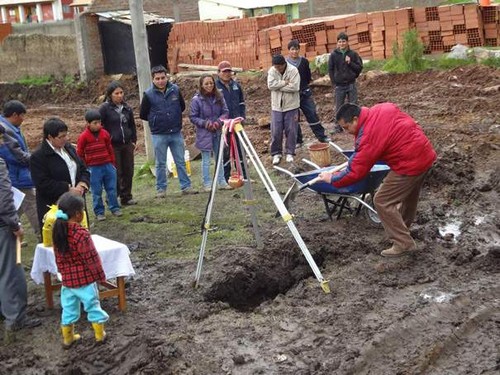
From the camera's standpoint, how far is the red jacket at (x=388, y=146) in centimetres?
766

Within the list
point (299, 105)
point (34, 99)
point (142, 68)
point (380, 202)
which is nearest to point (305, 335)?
point (380, 202)

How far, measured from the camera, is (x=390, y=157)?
307 inches

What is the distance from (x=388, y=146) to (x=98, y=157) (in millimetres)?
4171

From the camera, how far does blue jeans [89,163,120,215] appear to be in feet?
33.5

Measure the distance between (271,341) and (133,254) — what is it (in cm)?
316

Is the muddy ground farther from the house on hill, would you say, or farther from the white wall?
the house on hill

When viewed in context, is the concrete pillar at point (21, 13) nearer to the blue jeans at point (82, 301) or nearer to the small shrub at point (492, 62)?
the small shrub at point (492, 62)

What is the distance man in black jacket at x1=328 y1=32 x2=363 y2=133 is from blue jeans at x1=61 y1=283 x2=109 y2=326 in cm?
873

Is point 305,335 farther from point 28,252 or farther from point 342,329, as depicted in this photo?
point 28,252

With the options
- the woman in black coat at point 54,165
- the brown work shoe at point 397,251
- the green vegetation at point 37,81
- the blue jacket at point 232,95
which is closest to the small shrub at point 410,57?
the blue jacket at point 232,95

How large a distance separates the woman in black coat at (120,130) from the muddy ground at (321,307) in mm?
2173

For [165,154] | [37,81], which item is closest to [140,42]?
[165,154]

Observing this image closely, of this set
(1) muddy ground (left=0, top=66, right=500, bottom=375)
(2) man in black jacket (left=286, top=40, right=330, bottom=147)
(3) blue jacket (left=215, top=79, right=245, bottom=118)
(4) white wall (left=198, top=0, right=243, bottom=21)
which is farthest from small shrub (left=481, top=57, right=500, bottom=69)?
(4) white wall (left=198, top=0, right=243, bottom=21)

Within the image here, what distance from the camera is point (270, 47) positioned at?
81.2 ft
